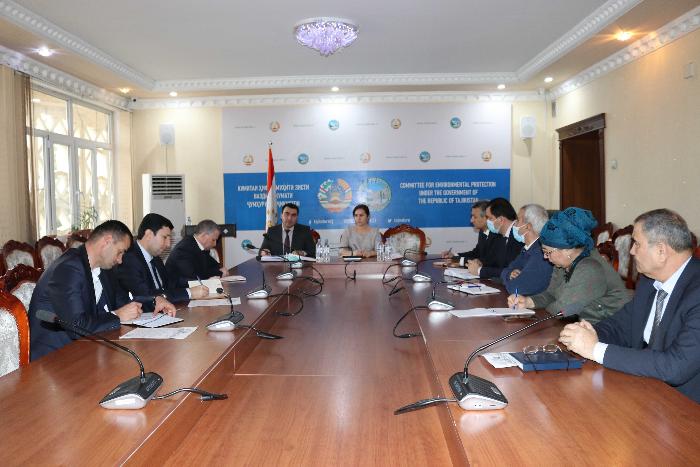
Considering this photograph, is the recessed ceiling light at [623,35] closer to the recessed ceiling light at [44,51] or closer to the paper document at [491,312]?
the paper document at [491,312]

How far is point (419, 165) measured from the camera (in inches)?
324

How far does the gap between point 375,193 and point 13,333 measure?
649 cm

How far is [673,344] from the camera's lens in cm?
174

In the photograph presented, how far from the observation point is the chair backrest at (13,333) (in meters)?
2.02

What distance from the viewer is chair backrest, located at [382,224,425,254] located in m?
6.45

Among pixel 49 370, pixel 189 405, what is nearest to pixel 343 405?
pixel 189 405

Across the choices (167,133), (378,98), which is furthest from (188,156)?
(378,98)

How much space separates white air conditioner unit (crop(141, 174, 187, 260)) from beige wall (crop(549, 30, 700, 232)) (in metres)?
5.67

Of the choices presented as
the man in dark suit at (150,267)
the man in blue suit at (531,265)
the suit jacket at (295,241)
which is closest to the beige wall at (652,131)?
the man in blue suit at (531,265)

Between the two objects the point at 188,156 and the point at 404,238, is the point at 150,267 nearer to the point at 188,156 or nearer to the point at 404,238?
the point at 404,238

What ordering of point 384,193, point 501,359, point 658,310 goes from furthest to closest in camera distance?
point 384,193, point 658,310, point 501,359

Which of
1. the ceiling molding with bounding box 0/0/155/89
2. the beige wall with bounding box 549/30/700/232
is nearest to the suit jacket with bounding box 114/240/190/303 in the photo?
the ceiling molding with bounding box 0/0/155/89

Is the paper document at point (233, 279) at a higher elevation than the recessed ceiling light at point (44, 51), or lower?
lower

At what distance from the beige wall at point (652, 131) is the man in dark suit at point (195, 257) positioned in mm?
4193
